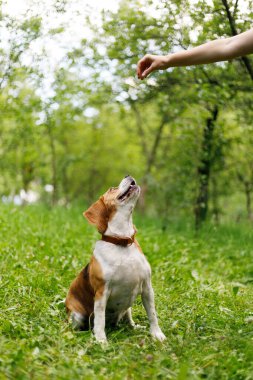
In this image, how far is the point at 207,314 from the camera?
5367 millimetres

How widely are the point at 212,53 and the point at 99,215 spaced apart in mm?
1735

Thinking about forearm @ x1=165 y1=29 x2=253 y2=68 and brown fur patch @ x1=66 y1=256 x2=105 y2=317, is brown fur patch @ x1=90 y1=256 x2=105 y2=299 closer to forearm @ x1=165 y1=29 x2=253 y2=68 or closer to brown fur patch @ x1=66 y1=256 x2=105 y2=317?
brown fur patch @ x1=66 y1=256 x2=105 y2=317

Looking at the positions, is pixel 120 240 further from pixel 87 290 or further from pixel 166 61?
pixel 166 61

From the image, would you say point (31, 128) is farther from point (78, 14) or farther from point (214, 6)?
point (214, 6)

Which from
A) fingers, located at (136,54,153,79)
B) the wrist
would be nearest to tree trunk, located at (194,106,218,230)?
fingers, located at (136,54,153,79)

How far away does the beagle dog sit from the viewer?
4633 millimetres

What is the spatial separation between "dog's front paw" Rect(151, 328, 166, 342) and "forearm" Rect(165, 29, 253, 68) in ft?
7.57

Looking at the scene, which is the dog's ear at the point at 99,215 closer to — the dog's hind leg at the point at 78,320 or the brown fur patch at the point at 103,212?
the brown fur patch at the point at 103,212

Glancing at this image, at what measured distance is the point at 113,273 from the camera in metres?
4.63

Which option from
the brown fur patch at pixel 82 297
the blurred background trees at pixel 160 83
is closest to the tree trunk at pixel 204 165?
the blurred background trees at pixel 160 83

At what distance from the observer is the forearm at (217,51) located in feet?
13.6

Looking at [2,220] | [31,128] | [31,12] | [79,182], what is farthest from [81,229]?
[79,182]

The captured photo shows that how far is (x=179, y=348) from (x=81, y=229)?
5.86 metres

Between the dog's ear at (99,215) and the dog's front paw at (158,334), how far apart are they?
1000 millimetres
